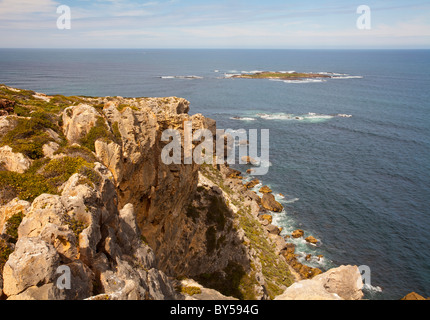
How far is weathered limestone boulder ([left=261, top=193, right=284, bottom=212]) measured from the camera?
246ft

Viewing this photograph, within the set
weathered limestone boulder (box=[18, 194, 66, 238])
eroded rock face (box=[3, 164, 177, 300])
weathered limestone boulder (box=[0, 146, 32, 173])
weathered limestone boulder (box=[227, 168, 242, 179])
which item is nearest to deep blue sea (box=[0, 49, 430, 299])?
weathered limestone boulder (box=[227, 168, 242, 179])

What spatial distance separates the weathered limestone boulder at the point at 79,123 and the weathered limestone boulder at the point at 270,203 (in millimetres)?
57477

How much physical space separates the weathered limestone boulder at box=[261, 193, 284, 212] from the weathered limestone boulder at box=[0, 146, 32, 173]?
62.7 meters

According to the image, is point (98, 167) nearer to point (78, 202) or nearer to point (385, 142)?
point (78, 202)

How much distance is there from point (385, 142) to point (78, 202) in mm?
124097

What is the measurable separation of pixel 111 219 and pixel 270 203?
204 ft

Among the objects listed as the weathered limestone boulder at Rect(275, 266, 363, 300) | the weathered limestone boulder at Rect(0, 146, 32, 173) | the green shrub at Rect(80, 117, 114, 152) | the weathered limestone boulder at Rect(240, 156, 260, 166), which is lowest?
the weathered limestone boulder at Rect(240, 156, 260, 166)

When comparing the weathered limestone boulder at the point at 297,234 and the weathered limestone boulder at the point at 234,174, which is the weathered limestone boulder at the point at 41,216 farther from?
the weathered limestone boulder at the point at 234,174

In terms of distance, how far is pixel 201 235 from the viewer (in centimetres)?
4297

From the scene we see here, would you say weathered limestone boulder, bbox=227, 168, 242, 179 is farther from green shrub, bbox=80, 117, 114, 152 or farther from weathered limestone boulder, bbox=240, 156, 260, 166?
green shrub, bbox=80, 117, 114, 152

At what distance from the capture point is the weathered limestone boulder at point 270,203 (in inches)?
2948

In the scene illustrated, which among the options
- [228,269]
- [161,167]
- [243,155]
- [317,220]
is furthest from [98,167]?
[243,155]

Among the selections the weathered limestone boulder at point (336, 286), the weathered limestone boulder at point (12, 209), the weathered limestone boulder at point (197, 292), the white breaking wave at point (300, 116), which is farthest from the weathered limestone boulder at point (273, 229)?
the white breaking wave at point (300, 116)

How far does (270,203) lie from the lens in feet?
249
